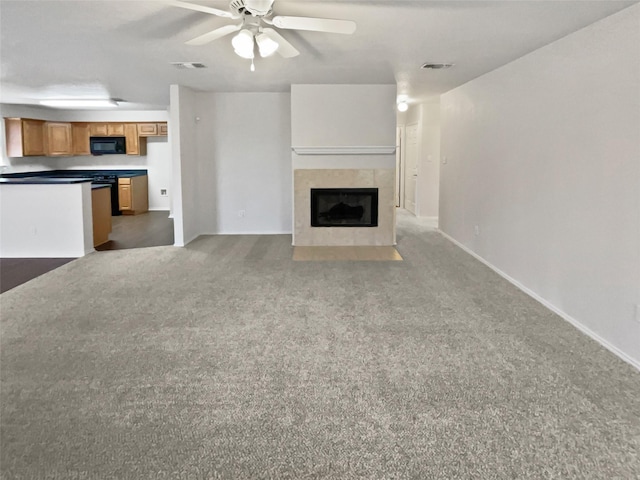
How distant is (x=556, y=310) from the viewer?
4.17 meters

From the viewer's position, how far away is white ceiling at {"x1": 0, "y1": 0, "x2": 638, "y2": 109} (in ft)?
10.9

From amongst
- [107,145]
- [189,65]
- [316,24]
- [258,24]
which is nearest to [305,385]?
[316,24]

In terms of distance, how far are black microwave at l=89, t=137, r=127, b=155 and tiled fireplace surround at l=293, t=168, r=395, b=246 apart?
5471 mm

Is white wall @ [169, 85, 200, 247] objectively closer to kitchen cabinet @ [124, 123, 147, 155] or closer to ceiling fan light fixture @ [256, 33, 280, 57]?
A: kitchen cabinet @ [124, 123, 147, 155]

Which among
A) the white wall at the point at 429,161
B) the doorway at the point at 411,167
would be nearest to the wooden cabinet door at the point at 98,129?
the doorway at the point at 411,167

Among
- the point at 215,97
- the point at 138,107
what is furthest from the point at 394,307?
the point at 138,107

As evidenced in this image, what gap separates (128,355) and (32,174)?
855 centimetres

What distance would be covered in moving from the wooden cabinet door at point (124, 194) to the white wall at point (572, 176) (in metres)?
7.54

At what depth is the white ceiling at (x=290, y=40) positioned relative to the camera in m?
3.31

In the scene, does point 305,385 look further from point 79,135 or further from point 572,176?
point 79,135

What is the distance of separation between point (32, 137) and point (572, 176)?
9861mm

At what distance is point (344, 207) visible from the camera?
→ 24.0ft

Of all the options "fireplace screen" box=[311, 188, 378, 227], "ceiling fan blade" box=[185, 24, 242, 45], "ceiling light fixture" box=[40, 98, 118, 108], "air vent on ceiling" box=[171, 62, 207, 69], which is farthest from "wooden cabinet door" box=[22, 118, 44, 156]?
"ceiling fan blade" box=[185, 24, 242, 45]

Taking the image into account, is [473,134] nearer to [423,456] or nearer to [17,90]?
[423,456]
